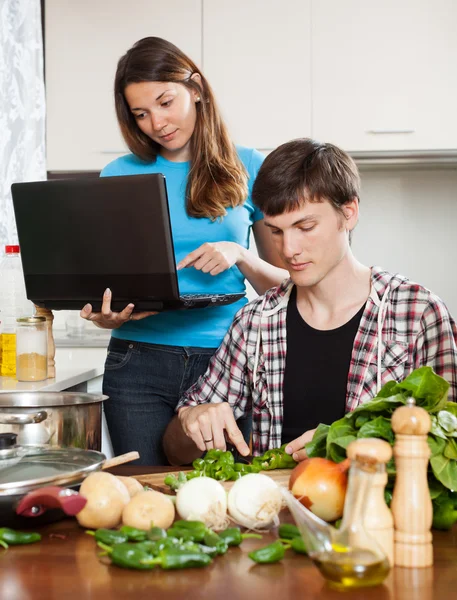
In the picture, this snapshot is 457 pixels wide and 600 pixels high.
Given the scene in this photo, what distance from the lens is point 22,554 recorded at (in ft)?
2.74

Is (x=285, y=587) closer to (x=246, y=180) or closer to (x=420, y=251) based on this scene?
(x=246, y=180)

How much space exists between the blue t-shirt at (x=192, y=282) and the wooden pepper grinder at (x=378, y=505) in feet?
3.37

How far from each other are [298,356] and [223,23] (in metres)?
1.89

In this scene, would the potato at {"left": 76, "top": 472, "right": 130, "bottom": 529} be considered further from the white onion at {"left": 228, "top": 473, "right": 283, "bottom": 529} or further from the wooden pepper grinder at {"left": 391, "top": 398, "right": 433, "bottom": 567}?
the wooden pepper grinder at {"left": 391, "top": 398, "right": 433, "bottom": 567}

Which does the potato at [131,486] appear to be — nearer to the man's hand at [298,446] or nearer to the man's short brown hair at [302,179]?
the man's hand at [298,446]

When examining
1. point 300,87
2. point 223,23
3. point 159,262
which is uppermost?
point 223,23

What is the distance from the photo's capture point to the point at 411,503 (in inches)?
30.3

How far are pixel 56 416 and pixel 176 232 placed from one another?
68 cm

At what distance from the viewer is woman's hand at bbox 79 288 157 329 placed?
1.61 meters

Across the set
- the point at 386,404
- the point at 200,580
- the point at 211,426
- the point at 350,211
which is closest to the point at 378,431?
the point at 386,404

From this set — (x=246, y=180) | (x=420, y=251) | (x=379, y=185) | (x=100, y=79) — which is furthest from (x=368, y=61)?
(x=246, y=180)

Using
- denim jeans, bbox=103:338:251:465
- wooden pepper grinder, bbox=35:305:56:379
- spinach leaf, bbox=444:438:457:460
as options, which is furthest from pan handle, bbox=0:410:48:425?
wooden pepper grinder, bbox=35:305:56:379

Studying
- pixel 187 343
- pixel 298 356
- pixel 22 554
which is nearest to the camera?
pixel 22 554

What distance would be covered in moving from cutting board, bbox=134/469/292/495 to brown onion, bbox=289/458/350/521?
0.16m
